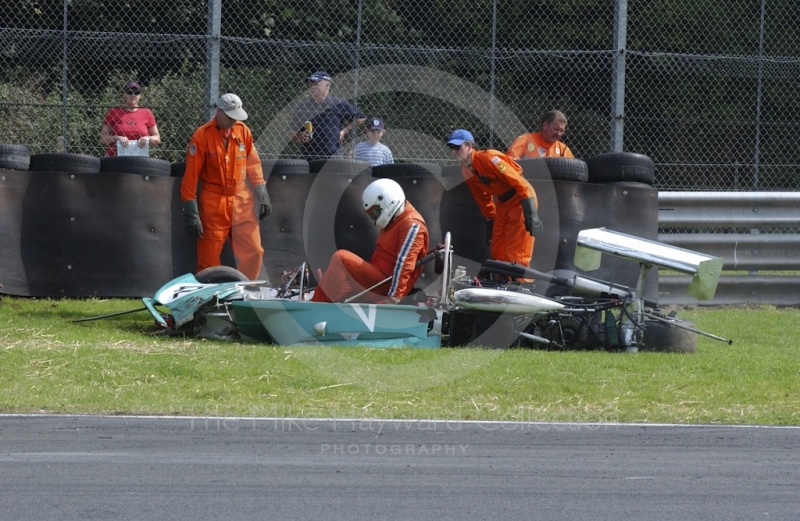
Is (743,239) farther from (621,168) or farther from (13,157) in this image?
(13,157)

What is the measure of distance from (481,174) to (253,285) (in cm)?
243

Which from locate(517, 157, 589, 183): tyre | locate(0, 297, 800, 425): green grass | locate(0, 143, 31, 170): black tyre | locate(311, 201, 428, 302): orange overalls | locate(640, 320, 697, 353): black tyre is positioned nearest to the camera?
locate(0, 297, 800, 425): green grass

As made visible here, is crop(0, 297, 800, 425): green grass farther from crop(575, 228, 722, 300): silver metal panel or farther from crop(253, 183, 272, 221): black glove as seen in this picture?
crop(253, 183, 272, 221): black glove

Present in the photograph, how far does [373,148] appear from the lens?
11594mm

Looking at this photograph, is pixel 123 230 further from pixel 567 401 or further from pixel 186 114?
pixel 567 401

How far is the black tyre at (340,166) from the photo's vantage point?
11.1 m

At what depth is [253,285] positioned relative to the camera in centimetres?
913

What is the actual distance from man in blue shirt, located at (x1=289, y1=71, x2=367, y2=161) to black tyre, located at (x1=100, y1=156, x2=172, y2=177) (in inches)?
62.4

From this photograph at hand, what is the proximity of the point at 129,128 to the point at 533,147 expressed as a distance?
4.15 meters

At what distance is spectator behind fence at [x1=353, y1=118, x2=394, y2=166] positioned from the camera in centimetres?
1153

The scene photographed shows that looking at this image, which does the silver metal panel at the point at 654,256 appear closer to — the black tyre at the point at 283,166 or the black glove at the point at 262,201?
the black glove at the point at 262,201

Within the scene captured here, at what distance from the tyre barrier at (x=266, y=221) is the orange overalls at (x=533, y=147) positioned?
48 centimetres

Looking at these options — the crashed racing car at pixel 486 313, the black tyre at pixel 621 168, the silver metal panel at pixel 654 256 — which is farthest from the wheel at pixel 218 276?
the black tyre at pixel 621 168

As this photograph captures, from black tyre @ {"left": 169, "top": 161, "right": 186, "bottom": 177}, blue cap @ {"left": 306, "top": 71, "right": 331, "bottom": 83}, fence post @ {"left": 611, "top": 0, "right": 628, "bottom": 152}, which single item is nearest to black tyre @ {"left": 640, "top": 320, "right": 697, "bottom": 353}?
fence post @ {"left": 611, "top": 0, "right": 628, "bottom": 152}
